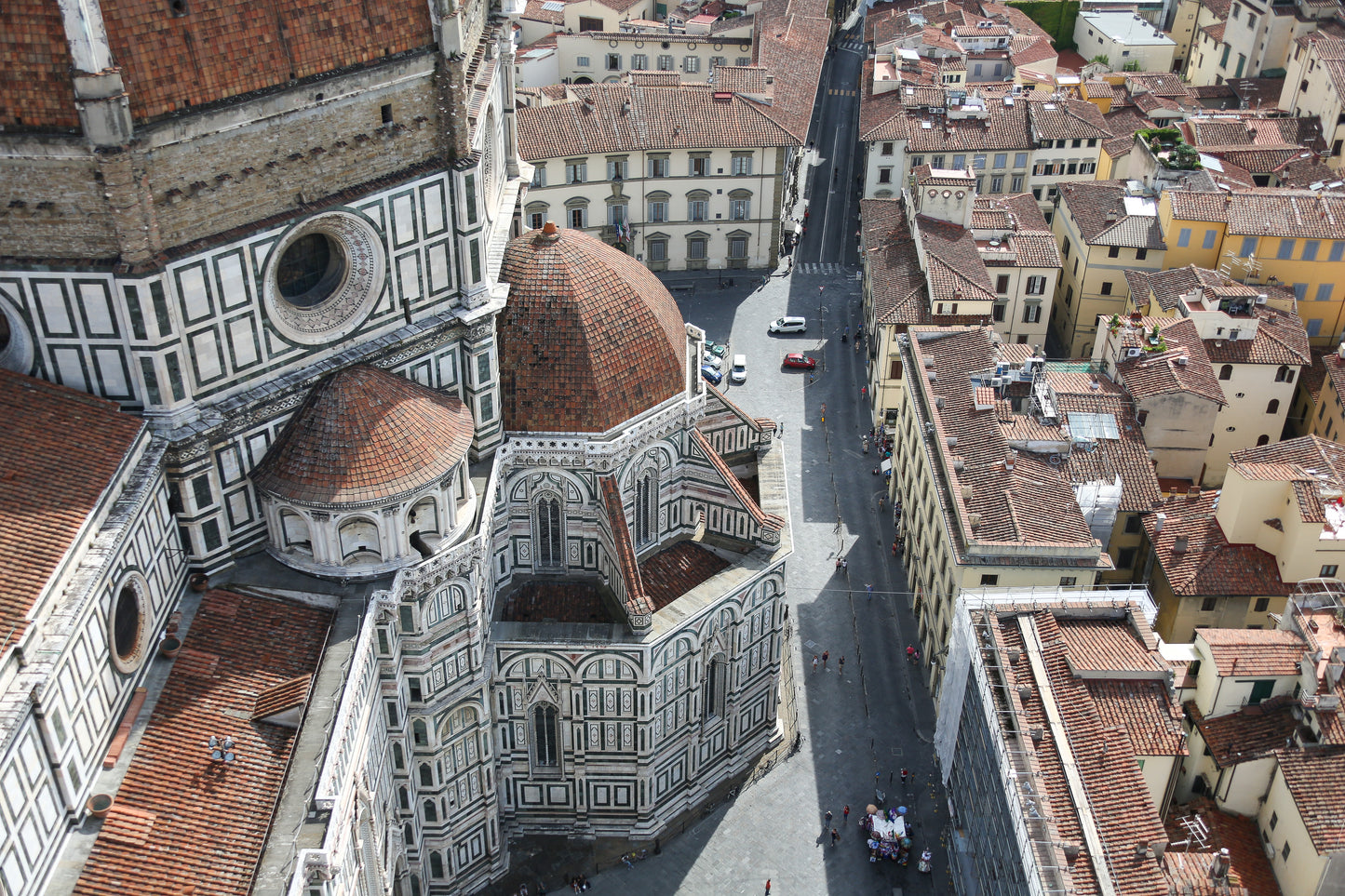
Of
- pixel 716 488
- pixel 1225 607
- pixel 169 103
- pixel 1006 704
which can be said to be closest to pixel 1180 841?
pixel 1006 704

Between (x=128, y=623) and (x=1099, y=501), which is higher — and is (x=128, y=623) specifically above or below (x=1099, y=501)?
above

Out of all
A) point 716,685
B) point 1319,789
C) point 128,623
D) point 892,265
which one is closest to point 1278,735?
point 1319,789

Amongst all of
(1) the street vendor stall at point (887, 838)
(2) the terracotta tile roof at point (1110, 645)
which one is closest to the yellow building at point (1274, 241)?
(2) the terracotta tile roof at point (1110, 645)

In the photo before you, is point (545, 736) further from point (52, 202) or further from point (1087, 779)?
point (52, 202)

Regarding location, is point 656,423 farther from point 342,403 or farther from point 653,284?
point 342,403

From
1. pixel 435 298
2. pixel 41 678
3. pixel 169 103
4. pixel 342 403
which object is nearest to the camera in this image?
pixel 41 678

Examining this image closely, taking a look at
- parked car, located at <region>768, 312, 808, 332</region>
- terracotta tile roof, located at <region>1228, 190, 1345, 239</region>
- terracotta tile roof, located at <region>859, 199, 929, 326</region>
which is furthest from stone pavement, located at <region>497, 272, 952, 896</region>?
terracotta tile roof, located at <region>1228, 190, 1345, 239</region>

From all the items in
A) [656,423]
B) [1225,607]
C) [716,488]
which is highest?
[656,423]

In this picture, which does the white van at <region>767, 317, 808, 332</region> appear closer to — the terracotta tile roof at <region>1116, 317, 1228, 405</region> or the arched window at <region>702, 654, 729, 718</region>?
the terracotta tile roof at <region>1116, 317, 1228, 405</region>
